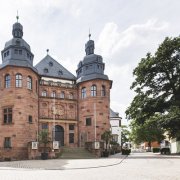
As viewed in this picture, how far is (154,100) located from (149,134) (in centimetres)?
3262

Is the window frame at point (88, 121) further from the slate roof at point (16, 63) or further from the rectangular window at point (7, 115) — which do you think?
the rectangular window at point (7, 115)

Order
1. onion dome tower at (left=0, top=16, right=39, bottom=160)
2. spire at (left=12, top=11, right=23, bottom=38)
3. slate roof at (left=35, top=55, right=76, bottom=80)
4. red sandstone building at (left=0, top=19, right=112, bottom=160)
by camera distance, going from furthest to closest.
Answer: slate roof at (left=35, top=55, right=76, bottom=80) < spire at (left=12, top=11, right=23, bottom=38) < red sandstone building at (left=0, top=19, right=112, bottom=160) < onion dome tower at (left=0, top=16, right=39, bottom=160)

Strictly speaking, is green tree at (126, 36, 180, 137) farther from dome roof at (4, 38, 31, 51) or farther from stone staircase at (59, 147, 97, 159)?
dome roof at (4, 38, 31, 51)

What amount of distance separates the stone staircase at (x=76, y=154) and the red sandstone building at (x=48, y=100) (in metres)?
4.25

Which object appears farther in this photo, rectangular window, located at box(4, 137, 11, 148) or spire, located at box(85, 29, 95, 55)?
spire, located at box(85, 29, 95, 55)

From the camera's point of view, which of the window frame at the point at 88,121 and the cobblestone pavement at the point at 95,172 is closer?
the cobblestone pavement at the point at 95,172

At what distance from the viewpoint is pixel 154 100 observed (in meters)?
40.8

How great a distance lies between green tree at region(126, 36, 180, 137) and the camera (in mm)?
40094

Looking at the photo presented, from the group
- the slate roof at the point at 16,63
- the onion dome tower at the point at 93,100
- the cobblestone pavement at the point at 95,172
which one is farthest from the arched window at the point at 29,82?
the cobblestone pavement at the point at 95,172

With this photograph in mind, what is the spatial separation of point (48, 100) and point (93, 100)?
6.45 metres

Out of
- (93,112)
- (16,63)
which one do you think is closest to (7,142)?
(16,63)

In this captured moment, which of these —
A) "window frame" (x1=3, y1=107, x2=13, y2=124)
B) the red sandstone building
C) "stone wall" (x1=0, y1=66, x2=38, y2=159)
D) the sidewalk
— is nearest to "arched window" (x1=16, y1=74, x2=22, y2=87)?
the red sandstone building

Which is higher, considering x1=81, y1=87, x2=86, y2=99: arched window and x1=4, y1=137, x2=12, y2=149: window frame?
x1=81, y1=87, x2=86, y2=99: arched window

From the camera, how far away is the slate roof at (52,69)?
163 ft
